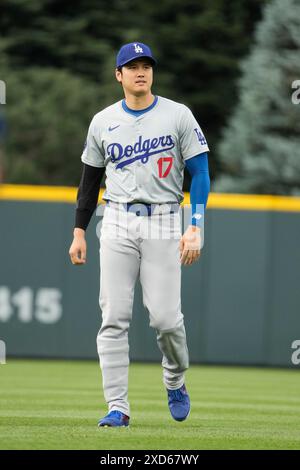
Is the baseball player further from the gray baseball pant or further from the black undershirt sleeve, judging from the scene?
the black undershirt sleeve

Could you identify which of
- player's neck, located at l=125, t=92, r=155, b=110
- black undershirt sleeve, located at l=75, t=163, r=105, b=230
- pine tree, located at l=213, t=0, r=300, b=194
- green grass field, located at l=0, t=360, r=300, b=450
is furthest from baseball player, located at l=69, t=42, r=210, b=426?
pine tree, located at l=213, t=0, r=300, b=194

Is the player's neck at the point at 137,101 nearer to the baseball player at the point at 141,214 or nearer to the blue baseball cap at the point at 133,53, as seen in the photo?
the baseball player at the point at 141,214

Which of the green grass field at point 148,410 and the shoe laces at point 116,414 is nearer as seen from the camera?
the green grass field at point 148,410

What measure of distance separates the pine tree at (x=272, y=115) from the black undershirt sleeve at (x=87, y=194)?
16068 mm

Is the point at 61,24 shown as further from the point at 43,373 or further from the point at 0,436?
the point at 0,436

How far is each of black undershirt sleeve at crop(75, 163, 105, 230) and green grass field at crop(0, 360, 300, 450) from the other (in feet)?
3.46

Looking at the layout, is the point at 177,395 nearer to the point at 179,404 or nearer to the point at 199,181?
the point at 179,404

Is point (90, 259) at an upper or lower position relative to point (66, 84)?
lower

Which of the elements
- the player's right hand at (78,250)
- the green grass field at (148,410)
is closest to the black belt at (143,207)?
the player's right hand at (78,250)

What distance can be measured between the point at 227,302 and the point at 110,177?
7290 mm

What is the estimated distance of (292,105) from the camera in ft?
74.3

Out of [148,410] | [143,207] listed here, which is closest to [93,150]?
[143,207]

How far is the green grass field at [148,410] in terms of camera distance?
18.6 feet
